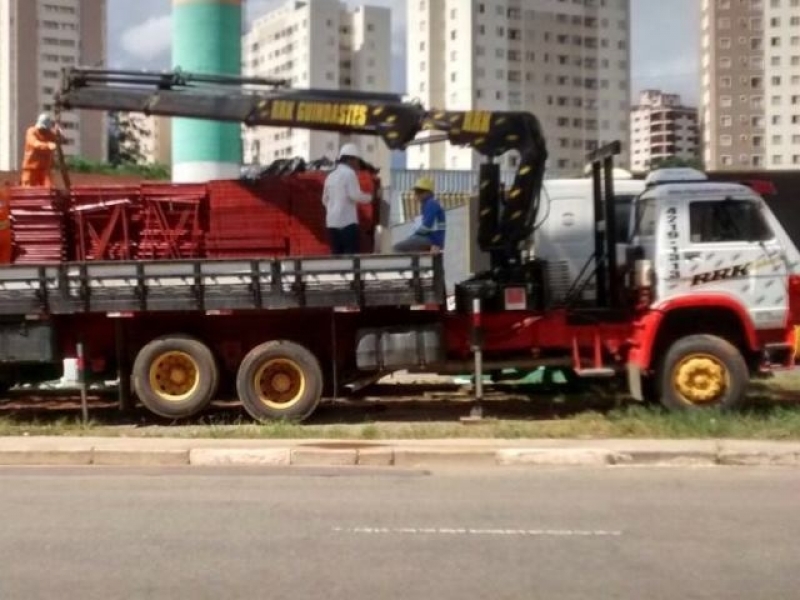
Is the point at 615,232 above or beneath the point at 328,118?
beneath

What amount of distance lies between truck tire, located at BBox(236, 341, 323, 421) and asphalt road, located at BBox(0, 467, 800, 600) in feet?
8.89

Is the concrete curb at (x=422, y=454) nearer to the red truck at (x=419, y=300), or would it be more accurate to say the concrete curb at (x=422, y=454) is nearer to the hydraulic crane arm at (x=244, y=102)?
the red truck at (x=419, y=300)

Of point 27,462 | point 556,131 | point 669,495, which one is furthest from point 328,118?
point 556,131

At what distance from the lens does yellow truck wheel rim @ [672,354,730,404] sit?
44.6ft

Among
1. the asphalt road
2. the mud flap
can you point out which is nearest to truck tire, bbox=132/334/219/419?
the asphalt road

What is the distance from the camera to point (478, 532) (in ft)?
26.7

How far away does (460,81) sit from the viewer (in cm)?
7462

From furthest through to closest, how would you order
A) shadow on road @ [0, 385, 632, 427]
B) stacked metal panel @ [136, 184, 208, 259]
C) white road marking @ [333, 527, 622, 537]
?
shadow on road @ [0, 385, 632, 427]
stacked metal panel @ [136, 184, 208, 259]
white road marking @ [333, 527, 622, 537]

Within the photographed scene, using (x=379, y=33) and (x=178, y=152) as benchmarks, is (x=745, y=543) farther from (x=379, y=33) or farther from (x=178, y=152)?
(x=379, y=33)

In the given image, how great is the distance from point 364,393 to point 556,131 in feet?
217

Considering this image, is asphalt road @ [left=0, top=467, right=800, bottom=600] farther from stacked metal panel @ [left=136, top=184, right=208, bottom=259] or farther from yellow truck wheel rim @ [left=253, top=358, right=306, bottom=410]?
stacked metal panel @ [left=136, top=184, right=208, bottom=259]

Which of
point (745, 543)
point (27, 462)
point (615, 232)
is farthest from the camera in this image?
point (615, 232)

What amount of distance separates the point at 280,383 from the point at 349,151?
9.72 ft

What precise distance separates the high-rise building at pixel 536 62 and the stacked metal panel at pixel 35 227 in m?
56.0
